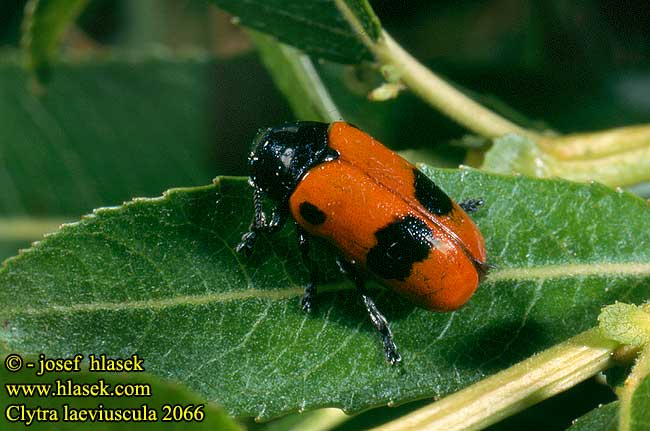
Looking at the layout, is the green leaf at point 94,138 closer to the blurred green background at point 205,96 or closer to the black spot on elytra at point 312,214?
the blurred green background at point 205,96

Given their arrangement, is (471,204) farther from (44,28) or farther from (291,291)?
(44,28)

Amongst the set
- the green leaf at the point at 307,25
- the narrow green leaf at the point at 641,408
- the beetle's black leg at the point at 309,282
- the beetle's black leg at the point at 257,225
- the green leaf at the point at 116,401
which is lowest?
the narrow green leaf at the point at 641,408

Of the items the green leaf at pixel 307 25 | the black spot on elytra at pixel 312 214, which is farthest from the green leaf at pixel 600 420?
the green leaf at pixel 307 25

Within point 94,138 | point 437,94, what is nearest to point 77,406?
point 437,94

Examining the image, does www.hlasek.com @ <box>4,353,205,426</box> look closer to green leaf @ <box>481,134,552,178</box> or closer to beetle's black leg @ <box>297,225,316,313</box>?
beetle's black leg @ <box>297,225,316,313</box>

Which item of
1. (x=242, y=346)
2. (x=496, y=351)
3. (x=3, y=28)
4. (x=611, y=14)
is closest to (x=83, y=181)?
(x=3, y=28)

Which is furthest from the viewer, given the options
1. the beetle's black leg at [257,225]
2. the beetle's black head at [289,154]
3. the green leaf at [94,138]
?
the green leaf at [94,138]

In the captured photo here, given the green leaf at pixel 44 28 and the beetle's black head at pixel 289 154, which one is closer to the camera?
the beetle's black head at pixel 289 154
